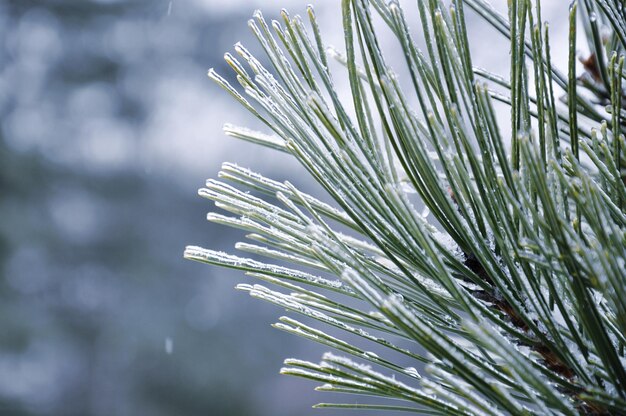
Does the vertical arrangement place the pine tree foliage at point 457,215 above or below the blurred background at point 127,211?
below

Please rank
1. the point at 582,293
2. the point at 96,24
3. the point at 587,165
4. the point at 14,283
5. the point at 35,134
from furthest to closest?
the point at 96,24 < the point at 35,134 < the point at 14,283 < the point at 587,165 < the point at 582,293

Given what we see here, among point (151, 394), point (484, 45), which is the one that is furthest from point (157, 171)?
point (484, 45)

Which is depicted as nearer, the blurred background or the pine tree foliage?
the pine tree foliage

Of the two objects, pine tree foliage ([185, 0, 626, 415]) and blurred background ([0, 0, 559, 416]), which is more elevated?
blurred background ([0, 0, 559, 416])

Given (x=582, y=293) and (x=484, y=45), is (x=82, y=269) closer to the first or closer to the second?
(x=484, y=45)

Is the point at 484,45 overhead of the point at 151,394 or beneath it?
overhead

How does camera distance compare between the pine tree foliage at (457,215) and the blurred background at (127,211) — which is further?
the blurred background at (127,211)

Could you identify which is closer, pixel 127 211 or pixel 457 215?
pixel 457 215

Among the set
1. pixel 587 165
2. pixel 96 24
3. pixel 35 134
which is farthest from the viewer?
pixel 96 24
